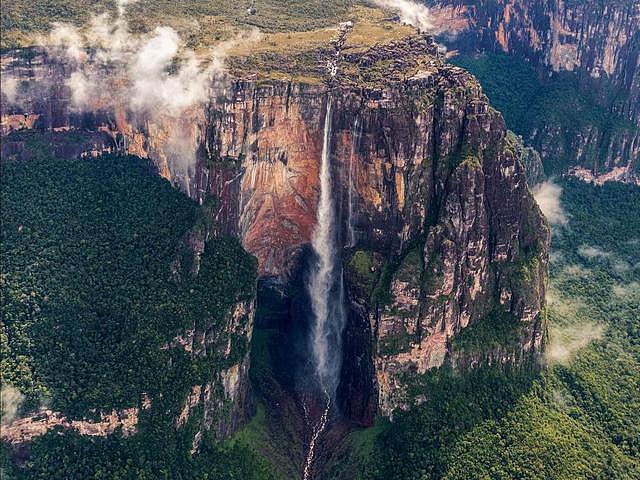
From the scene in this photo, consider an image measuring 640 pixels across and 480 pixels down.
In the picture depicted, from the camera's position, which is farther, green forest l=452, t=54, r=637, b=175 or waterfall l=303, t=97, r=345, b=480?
green forest l=452, t=54, r=637, b=175

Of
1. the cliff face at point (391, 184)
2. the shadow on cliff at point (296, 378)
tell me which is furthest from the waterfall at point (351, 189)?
the shadow on cliff at point (296, 378)

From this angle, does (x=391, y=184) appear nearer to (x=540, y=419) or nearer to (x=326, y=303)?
(x=326, y=303)

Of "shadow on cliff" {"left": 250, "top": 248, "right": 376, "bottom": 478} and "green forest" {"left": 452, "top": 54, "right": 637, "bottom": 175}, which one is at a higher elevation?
"green forest" {"left": 452, "top": 54, "right": 637, "bottom": 175}

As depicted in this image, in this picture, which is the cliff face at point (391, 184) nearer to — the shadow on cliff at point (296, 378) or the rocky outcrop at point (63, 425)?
the shadow on cliff at point (296, 378)

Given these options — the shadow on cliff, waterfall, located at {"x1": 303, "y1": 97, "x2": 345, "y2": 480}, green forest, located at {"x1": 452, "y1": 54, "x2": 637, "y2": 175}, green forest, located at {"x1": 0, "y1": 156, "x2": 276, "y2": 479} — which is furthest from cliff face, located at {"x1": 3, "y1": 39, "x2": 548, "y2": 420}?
green forest, located at {"x1": 452, "y1": 54, "x2": 637, "y2": 175}

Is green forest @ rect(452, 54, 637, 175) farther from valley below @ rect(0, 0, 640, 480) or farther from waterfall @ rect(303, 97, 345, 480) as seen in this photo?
waterfall @ rect(303, 97, 345, 480)

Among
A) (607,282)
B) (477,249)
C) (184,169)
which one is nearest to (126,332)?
(184,169)

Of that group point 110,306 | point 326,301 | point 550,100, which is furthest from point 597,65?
point 110,306
